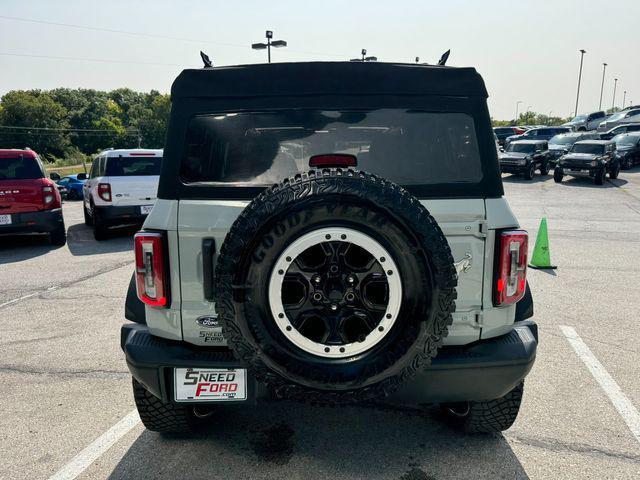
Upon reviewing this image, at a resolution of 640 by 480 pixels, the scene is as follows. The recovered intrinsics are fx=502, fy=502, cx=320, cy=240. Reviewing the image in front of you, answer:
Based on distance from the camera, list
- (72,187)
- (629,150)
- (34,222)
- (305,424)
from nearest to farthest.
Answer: (305,424)
(34,222)
(72,187)
(629,150)

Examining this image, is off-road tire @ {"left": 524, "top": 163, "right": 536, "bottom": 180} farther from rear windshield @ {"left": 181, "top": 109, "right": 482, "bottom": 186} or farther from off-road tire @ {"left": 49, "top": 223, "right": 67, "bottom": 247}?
rear windshield @ {"left": 181, "top": 109, "right": 482, "bottom": 186}

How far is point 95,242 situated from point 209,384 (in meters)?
8.28

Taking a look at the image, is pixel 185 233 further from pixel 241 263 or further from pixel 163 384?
pixel 163 384

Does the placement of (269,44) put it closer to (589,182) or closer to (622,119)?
(589,182)

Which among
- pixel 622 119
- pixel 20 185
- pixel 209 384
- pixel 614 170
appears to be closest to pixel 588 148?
pixel 614 170

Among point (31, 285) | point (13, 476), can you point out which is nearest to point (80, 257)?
point (31, 285)

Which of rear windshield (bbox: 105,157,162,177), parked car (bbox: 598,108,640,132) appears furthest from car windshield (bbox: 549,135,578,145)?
rear windshield (bbox: 105,157,162,177)

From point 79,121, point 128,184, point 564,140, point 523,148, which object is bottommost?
point 128,184

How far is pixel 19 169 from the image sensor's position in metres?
8.77

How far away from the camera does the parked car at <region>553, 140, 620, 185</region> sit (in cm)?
1989

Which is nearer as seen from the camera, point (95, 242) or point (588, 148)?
point (95, 242)

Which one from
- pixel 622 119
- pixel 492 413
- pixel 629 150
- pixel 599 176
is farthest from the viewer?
pixel 622 119

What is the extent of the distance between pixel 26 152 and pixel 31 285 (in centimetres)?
328

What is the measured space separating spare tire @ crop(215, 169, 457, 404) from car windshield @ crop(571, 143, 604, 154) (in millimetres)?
21760
